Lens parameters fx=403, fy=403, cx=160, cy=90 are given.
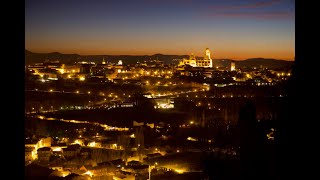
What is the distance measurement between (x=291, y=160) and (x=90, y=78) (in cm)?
2073

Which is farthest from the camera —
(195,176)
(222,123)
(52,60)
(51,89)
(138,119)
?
(52,60)

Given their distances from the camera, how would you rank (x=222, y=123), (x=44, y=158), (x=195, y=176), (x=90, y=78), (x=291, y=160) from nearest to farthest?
(x=291, y=160), (x=195, y=176), (x=44, y=158), (x=222, y=123), (x=90, y=78)

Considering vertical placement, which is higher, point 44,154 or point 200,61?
point 200,61

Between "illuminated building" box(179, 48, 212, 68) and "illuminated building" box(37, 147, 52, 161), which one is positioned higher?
"illuminated building" box(179, 48, 212, 68)

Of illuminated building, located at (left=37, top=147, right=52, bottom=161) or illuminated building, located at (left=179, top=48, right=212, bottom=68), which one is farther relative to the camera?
illuminated building, located at (left=179, top=48, right=212, bottom=68)

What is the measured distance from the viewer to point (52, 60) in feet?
84.2

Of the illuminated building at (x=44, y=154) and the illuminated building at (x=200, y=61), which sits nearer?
the illuminated building at (x=44, y=154)

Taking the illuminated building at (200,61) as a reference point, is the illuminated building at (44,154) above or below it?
below

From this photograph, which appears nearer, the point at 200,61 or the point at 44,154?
the point at 44,154

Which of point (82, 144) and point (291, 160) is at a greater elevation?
point (291, 160)

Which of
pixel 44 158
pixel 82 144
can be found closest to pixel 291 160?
pixel 44 158
